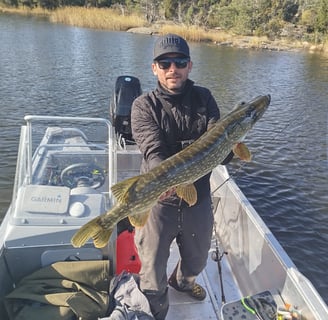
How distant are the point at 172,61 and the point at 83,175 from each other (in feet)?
5.75

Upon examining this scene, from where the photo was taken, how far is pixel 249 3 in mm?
38906

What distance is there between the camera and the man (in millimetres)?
2578

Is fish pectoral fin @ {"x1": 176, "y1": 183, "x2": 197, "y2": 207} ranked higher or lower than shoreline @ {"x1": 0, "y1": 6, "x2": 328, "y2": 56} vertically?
higher

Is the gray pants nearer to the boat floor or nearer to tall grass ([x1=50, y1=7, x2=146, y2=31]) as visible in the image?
the boat floor

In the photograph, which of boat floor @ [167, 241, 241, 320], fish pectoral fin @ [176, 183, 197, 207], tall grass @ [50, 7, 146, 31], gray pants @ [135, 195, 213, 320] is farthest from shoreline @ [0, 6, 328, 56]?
fish pectoral fin @ [176, 183, 197, 207]

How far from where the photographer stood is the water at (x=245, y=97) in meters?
7.07

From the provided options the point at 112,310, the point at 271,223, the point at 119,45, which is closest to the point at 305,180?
the point at 271,223

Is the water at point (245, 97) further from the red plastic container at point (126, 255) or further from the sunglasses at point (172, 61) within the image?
the sunglasses at point (172, 61)

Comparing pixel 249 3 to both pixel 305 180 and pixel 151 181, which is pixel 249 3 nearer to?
pixel 305 180

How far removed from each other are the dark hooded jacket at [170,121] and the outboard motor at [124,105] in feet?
10.8

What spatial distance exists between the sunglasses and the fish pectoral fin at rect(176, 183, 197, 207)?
0.85 m

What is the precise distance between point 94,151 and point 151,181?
1.80 metres

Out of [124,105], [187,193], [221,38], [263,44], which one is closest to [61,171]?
[187,193]

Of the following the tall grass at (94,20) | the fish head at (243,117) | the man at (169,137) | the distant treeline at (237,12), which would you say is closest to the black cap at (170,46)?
the man at (169,137)
